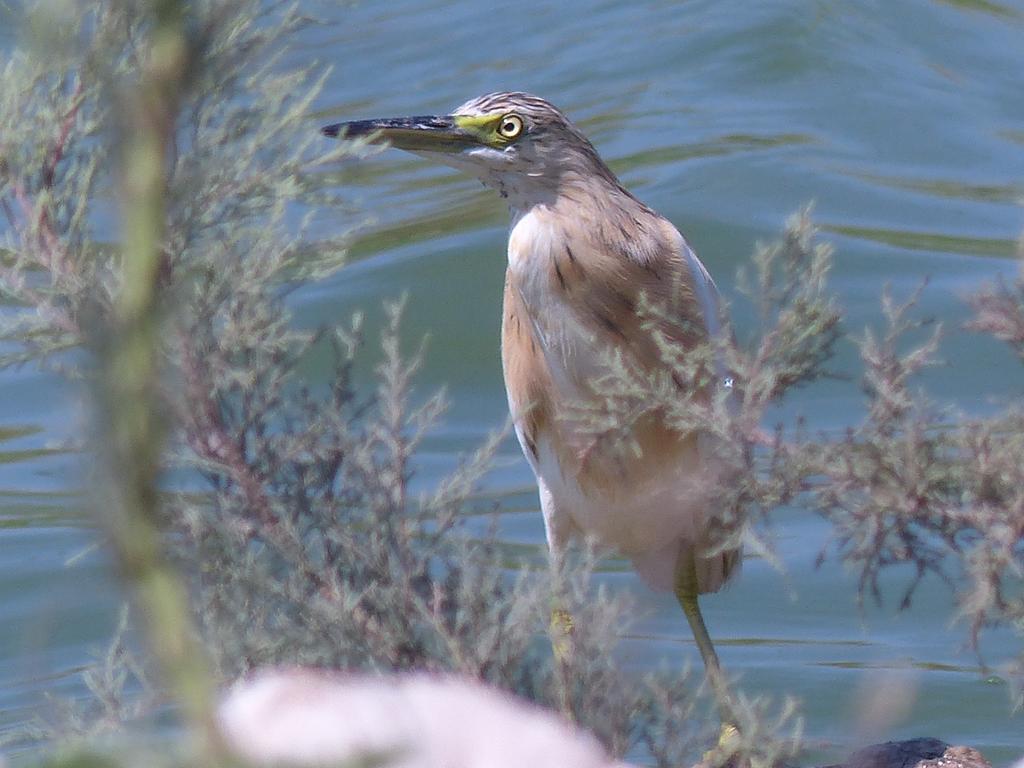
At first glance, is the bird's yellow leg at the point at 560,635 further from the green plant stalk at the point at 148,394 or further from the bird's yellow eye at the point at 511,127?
the green plant stalk at the point at 148,394

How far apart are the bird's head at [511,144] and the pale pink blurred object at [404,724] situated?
6.97 feet

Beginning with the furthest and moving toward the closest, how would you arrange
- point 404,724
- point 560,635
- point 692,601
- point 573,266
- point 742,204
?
1. point 742,204
2. point 692,601
3. point 573,266
4. point 560,635
5. point 404,724

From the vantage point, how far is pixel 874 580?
177cm

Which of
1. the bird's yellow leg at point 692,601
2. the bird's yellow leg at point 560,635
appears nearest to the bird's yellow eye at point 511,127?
the bird's yellow leg at point 692,601

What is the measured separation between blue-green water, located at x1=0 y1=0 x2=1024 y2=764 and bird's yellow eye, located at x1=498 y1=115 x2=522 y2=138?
1549 millimetres

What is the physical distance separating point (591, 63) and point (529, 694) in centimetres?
740

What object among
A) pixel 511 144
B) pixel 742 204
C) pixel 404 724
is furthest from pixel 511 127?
pixel 742 204

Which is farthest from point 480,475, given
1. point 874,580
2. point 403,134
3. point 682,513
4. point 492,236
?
point 492,236

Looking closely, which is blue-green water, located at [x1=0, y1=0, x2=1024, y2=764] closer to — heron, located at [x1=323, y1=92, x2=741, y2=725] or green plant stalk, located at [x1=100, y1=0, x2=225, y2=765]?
heron, located at [x1=323, y1=92, x2=741, y2=725]

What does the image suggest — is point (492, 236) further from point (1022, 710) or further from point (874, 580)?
point (874, 580)

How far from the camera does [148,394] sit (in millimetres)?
524

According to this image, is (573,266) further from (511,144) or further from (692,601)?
(692,601)

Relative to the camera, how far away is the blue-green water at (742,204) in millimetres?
5031

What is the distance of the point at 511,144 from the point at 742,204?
422 cm
